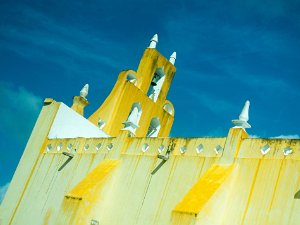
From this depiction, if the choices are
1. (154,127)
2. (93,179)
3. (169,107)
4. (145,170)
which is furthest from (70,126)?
(145,170)

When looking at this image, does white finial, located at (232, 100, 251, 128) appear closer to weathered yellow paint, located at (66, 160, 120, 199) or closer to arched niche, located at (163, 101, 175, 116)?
weathered yellow paint, located at (66, 160, 120, 199)

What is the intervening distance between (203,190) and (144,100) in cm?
953

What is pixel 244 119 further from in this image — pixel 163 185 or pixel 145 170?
pixel 145 170

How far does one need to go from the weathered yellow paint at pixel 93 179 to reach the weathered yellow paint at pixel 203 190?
342 centimetres

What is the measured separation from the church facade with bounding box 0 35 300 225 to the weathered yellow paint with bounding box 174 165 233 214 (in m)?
0.02

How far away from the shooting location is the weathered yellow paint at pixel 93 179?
12.2m

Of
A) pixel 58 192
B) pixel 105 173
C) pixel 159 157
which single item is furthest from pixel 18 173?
pixel 159 157

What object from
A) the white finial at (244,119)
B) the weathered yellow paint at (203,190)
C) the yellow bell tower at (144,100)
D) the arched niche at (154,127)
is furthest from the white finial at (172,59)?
the weathered yellow paint at (203,190)

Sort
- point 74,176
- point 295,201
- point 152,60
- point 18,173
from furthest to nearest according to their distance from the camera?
point 152,60
point 18,173
point 74,176
point 295,201

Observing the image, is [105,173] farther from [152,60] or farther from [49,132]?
[152,60]

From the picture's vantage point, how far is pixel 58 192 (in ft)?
48.6

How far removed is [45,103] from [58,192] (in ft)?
13.4

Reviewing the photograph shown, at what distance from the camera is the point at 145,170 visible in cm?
1209

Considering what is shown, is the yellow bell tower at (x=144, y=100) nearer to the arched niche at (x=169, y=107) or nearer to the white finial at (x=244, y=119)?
the arched niche at (x=169, y=107)
